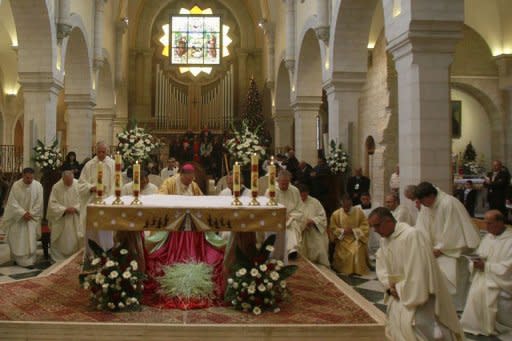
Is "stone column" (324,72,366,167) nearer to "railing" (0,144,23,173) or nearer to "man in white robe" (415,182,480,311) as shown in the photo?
"man in white robe" (415,182,480,311)

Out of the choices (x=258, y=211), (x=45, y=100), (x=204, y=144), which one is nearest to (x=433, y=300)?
(x=258, y=211)

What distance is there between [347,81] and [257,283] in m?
8.23

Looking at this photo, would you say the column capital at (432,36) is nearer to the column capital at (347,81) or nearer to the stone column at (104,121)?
the column capital at (347,81)

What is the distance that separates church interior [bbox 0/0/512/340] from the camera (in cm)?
575

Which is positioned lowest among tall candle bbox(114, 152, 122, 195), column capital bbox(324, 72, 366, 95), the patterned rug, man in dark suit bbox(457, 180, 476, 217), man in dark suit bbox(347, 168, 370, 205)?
the patterned rug

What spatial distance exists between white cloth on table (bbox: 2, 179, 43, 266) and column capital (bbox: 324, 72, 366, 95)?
712 cm

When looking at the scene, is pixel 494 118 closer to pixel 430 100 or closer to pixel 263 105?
pixel 263 105

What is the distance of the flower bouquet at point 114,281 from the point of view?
18.7 ft

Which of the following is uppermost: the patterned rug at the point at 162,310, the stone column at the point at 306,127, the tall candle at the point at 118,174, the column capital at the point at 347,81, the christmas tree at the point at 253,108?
the christmas tree at the point at 253,108

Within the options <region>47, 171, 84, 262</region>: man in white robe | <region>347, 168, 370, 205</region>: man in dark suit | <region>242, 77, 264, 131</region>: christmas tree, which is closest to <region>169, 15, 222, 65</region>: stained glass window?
<region>242, 77, 264, 131</region>: christmas tree

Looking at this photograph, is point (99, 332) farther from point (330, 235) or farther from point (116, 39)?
point (116, 39)

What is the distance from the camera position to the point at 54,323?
5.15 m

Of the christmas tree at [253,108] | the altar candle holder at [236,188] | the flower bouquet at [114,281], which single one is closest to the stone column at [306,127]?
the christmas tree at [253,108]

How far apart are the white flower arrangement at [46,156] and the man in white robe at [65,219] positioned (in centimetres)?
263
